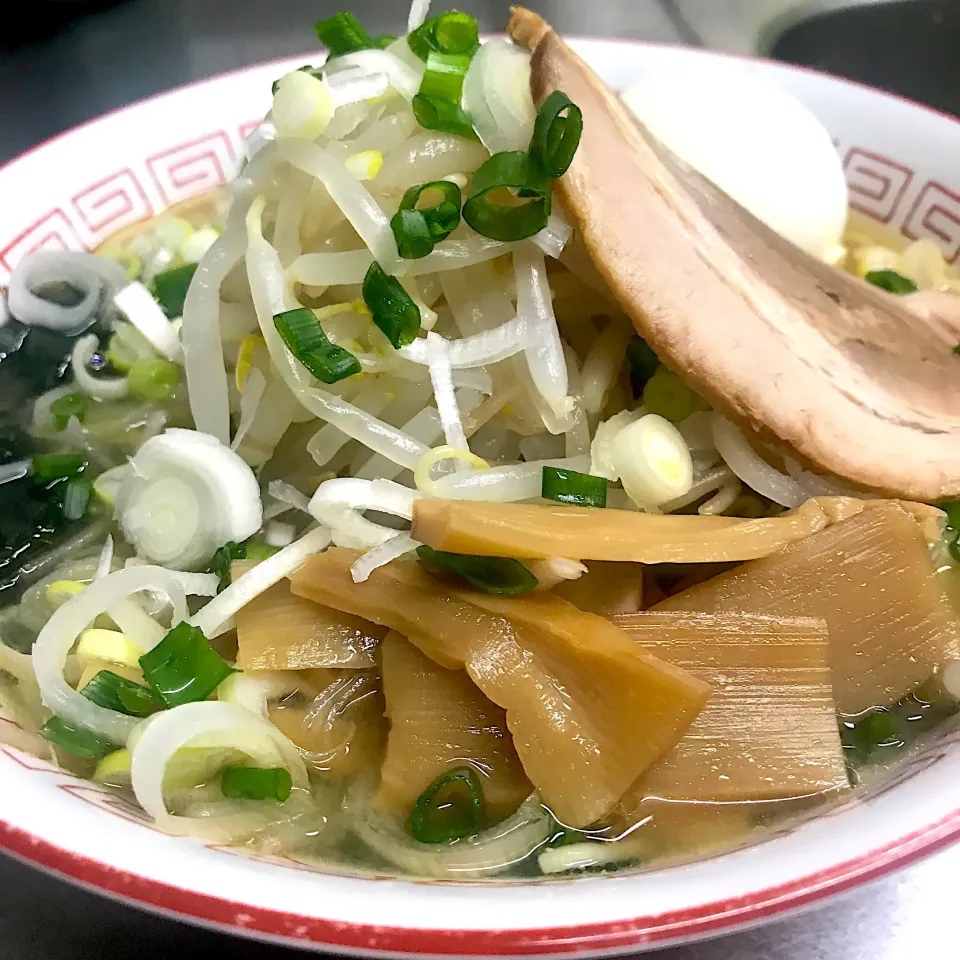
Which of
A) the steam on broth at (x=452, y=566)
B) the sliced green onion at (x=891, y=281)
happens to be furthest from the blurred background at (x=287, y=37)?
the steam on broth at (x=452, y=566)

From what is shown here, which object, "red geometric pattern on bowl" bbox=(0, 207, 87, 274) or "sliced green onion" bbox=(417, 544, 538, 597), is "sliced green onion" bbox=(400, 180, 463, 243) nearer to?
"sliced green onion" bbox=(417, 544, 538, 597)

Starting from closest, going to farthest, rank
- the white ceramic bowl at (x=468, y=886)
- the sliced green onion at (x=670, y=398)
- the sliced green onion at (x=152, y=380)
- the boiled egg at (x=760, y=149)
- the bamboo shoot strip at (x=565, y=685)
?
the white ceramic bowl at (x=468, y=886) < the bamboo shoot strip at (x=565, y=685) < the sliced green onion at (x=670, y=398) < the sliced green onion at (x=152, y=380) < the boiled egg at (x=760, y=149)

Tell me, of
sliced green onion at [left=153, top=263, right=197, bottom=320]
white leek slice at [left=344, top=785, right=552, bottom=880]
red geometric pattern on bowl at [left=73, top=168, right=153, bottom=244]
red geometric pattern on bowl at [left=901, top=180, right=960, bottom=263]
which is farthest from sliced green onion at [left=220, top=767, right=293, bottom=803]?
red geometric pattern on bowl at [left=901, top=180, right=960, bottom=263]

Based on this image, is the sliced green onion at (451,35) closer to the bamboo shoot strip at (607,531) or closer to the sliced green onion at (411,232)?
the sliced green onion at (411,232)

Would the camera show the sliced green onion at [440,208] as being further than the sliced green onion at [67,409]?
No

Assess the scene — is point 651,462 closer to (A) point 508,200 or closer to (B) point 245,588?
(A) point 508,200

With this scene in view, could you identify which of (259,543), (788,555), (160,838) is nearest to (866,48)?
(788,555)
